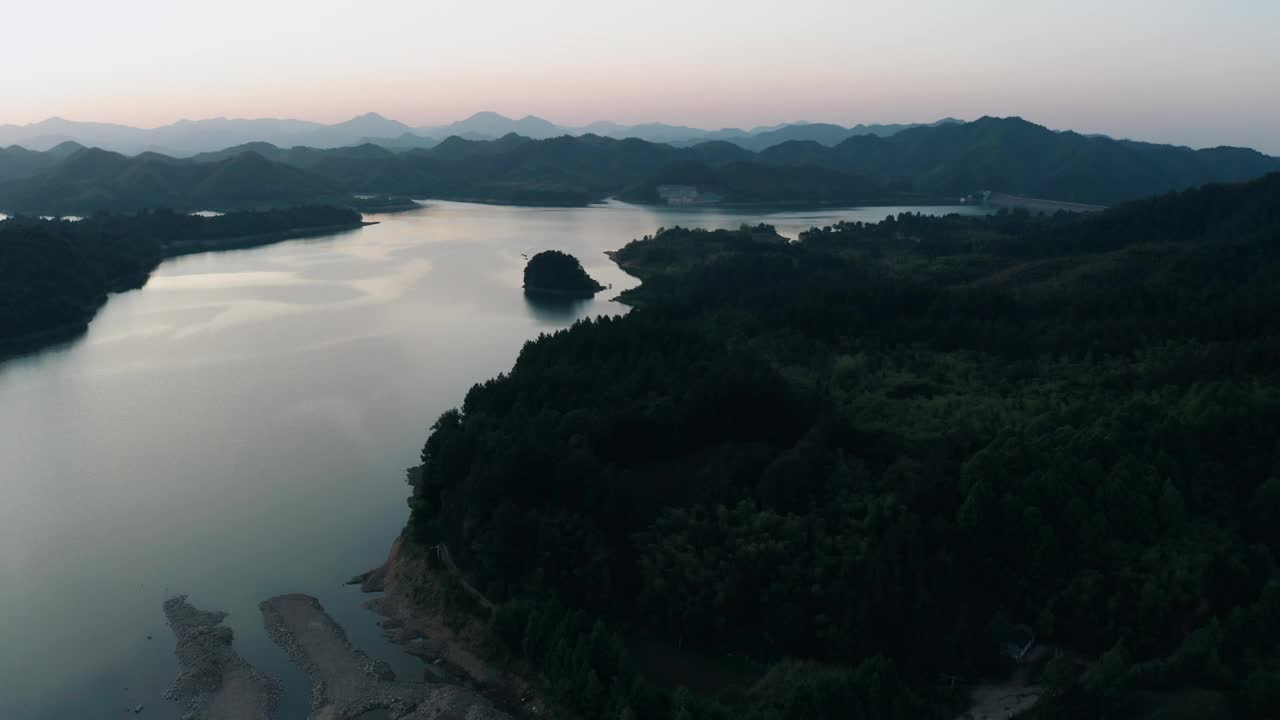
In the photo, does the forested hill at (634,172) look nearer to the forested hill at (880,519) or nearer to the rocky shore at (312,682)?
the forested hill at (880,519)

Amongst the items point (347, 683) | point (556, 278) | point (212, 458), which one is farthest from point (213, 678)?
point (556, 278)

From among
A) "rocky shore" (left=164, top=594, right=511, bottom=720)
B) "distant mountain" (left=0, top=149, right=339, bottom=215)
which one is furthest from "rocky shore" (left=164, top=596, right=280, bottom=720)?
"distant mountain" (left=0, top=149, right=339, bottom=215)

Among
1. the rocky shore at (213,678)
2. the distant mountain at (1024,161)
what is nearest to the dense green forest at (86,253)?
the rocky shore at (213,678)

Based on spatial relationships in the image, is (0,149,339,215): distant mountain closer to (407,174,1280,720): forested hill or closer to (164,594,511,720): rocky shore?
(407,174,1280,720): forested hill

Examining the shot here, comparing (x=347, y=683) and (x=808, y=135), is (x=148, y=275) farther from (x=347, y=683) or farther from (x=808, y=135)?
(x=808, y=135)

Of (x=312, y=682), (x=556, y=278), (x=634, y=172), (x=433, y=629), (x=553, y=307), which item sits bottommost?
(x=312, y=682)

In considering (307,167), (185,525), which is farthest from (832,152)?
(185,525)
